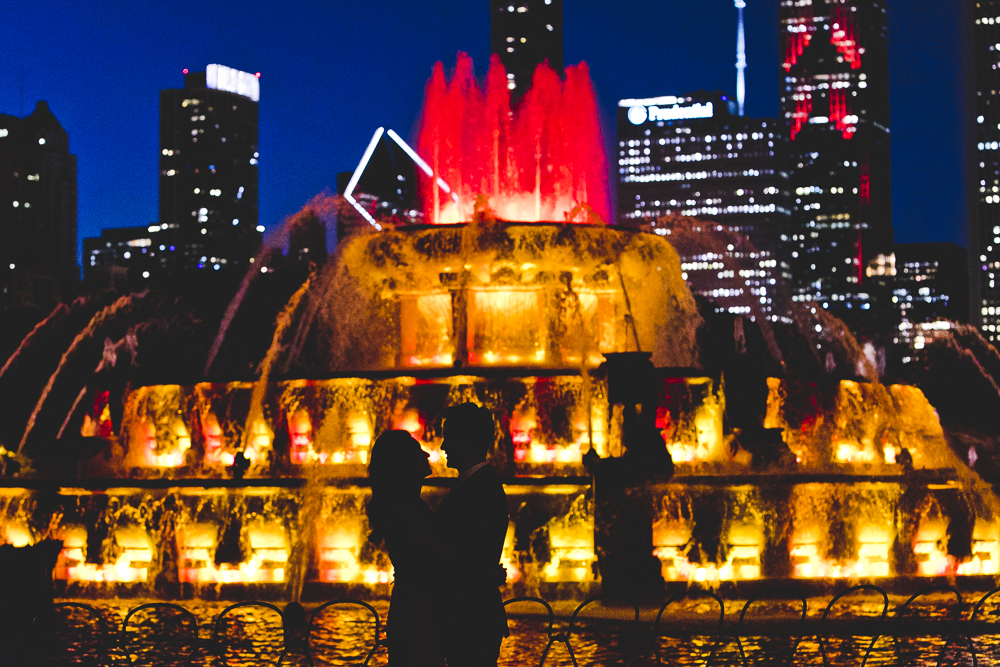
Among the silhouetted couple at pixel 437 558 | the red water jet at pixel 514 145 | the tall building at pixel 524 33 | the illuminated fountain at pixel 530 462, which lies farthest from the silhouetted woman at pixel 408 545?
the tall building at pixel 524 33

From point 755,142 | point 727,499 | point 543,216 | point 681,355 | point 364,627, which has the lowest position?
point 364,627

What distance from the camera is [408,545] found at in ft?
21.7

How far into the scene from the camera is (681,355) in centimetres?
2808

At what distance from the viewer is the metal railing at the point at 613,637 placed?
458 inches

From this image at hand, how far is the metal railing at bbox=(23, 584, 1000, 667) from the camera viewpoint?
38.1ft

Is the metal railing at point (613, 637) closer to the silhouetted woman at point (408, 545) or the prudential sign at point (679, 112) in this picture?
the silhouetted woman at point (408, 545)

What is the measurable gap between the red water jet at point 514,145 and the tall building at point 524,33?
145 m

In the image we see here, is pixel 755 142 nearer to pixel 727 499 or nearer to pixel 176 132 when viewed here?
pixel 176 132

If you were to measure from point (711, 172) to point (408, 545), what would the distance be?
159 metres

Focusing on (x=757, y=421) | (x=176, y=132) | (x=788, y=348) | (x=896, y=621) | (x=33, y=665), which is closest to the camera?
(x=33, y=665)

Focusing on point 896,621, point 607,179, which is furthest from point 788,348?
point 896,621

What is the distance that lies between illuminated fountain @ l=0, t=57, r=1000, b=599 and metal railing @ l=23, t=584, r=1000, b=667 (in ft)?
8.98

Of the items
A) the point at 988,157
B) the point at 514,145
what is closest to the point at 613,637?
the point at 514,145

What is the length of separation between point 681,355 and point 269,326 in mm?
30146
